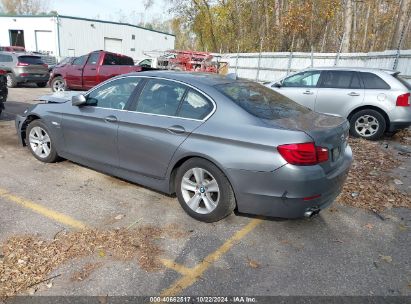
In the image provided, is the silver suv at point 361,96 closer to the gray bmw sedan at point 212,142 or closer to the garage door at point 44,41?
the gray bmw sedan at point 212,142

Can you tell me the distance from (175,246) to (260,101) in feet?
6.00

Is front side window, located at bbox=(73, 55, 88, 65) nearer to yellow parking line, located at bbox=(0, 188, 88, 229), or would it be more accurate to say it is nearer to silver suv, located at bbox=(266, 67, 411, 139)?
silver suv, located at bbox=(266, 67, 411, 139)

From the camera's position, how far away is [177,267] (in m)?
3.06

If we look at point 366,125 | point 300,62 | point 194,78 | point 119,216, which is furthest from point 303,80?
point 300,62

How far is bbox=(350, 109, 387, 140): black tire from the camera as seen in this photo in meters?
7.80

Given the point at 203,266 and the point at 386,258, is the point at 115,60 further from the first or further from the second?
the point at 386,258

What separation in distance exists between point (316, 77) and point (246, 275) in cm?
680

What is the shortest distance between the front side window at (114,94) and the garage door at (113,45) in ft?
113

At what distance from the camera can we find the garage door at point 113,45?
3644cm

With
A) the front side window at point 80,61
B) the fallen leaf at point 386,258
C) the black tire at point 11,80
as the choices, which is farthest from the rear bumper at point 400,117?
the black tire at point 11,80

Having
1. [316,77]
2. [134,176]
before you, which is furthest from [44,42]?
[134,176]

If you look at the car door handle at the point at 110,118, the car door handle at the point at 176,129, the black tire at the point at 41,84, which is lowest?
the black tire at the point at 41,84

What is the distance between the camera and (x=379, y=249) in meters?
3.48

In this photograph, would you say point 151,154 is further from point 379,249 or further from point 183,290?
point 379,249
